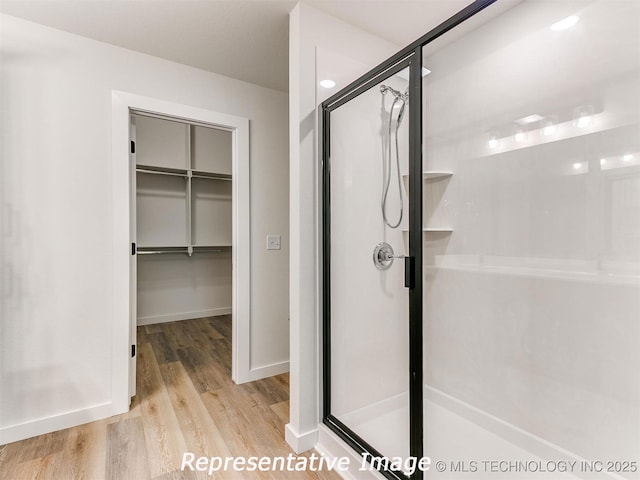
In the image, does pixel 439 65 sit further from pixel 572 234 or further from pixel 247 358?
pixel 247 358

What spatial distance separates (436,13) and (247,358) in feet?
8.89

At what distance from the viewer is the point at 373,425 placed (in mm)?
1663

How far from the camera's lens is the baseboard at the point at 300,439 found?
179 centimetres

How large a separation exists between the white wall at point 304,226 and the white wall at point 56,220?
1.18 meters

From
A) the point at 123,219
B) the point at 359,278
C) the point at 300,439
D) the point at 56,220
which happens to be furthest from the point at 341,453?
the point at 56,220

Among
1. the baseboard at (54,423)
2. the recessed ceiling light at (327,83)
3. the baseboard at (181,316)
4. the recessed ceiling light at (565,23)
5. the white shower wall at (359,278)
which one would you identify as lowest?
the baseboard at (54,423)

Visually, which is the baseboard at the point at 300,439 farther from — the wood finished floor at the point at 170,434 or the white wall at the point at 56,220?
the white wall at the point at 56,220

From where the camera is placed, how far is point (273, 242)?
281 cm

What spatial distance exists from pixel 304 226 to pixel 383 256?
464 mm

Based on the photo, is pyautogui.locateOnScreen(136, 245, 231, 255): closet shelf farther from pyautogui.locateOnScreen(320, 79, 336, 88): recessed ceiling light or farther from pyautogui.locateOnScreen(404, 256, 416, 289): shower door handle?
pyautogui.locateOnScreen(404, 256, 416, 289): shower door handle

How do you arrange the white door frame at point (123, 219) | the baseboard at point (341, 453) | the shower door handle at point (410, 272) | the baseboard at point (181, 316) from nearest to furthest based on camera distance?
the shower door handle at point (410, 272), the baseboard at point (341, 453), the white door frame at point (123, 219), the baseboard at point (181, 316)

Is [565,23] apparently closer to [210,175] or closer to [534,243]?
[534,243]

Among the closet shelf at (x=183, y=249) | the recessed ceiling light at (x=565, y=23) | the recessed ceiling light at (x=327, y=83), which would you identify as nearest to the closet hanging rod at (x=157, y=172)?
the closet shelf at (x=183, y=249)

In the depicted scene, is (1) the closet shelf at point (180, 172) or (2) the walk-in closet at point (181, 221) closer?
(1) the closet shelf at point (180, 172)
